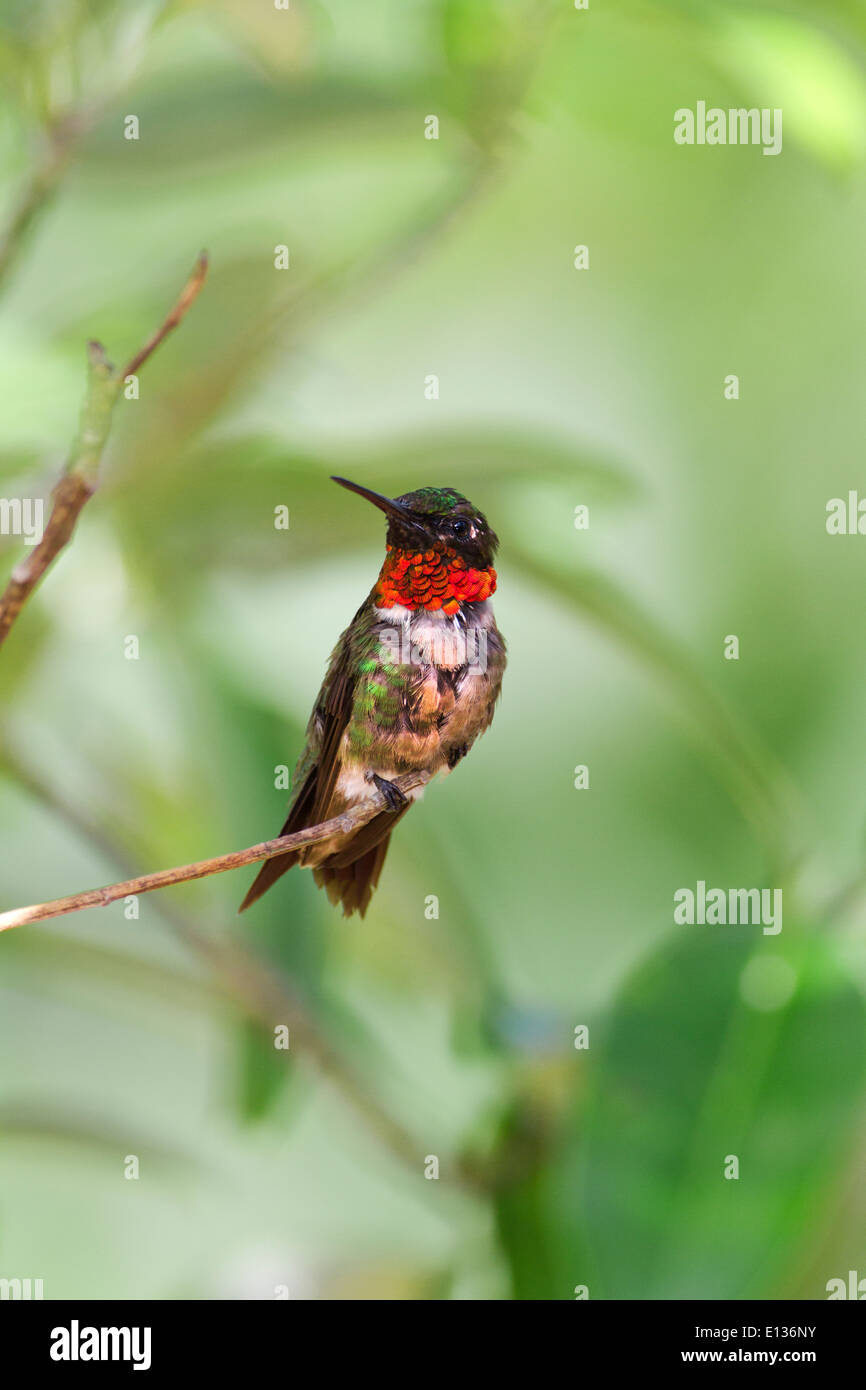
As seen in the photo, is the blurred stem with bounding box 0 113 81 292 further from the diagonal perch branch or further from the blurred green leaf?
the blurred green leaf

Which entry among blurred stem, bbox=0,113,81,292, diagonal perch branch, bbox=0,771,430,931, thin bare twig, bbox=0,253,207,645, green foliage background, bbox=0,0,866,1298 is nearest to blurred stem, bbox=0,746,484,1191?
green foliage background, bbox=0,0,866,1298

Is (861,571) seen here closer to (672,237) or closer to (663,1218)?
(672,237)

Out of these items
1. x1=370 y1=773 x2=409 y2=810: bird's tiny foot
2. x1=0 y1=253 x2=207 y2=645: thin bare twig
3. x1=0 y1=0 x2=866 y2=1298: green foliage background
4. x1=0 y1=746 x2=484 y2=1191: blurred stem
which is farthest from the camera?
x1=0 y1=746 x2=484 y2=1191: blurred stem

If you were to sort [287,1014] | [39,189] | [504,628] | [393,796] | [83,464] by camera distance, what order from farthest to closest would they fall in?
[504,628] < [287,1014] < [39,189] < [393,796] < [83,464]

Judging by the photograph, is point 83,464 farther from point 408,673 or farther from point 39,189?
point 39,189

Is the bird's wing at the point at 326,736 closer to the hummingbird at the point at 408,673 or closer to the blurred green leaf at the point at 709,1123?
the hummingbird at the point at 408,673

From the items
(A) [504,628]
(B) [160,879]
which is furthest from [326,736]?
(A) [504,628]
